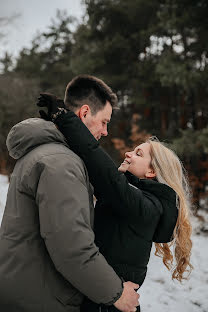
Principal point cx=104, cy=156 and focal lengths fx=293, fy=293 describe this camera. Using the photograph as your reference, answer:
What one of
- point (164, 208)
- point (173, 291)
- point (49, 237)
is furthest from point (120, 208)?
point (173, 291)

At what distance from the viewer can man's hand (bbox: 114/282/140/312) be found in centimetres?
169

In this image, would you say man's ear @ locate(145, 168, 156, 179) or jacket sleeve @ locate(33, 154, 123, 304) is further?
man's ear @ locate(145, 168, 156, 179)

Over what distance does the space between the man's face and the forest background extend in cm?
738

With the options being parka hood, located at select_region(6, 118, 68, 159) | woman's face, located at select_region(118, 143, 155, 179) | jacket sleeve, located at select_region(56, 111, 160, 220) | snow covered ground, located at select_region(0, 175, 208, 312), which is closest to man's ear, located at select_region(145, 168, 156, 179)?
woman's face, located at select_region(118, 143, 155, 179)

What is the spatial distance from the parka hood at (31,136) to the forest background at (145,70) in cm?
806

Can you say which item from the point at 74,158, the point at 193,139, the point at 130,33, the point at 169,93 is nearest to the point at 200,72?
the point at 193,139

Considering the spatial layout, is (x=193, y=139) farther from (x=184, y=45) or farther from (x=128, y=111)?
(x=128, y=111)

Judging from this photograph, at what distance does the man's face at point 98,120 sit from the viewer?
2262mm

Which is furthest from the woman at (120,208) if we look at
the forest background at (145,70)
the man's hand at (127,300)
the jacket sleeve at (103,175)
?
the forest background at (145,70)

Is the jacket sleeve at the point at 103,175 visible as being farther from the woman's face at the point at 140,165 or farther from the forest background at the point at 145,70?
the forest background at the point at 145,70

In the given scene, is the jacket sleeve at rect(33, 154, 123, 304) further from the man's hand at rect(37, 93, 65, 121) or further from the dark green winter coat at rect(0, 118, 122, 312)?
the man's hand at rect(37, 93, 65, 121)

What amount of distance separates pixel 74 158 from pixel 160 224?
78cm

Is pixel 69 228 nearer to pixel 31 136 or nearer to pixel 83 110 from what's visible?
pixel 31 136

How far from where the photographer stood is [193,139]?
31.3ft
